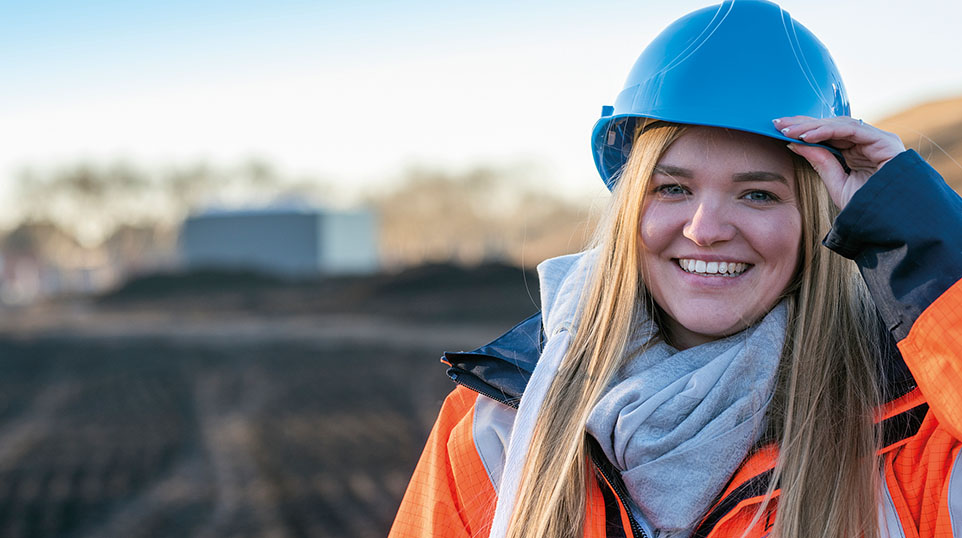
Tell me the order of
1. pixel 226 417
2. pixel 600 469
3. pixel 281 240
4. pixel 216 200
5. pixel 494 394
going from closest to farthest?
pixel 600 469 → pixel 494 394 → pixel 226 417 → pixel 281 240 → pixel 216 200

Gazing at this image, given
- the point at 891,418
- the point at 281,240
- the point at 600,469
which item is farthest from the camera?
the point at 281,240

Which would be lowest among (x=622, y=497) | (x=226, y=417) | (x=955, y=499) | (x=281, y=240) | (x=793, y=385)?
(x=281, y=240)

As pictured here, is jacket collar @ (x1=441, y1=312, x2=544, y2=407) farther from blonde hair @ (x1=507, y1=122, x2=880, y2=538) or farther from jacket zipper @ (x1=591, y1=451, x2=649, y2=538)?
jacket zipper @ (x1=591, y1=451, x2=649, y2=538)

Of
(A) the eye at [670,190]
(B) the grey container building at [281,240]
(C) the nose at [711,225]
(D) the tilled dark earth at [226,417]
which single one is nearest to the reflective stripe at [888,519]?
(C) the nose at [711,225]

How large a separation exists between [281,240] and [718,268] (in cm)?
3403

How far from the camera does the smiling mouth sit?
1690 mm

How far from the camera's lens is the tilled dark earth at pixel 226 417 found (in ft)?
23.2

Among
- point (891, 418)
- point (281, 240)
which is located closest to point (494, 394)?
point (891, 418)

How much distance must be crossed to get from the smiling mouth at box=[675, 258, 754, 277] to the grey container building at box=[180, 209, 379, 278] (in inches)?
1287

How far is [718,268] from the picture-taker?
66.7 inches

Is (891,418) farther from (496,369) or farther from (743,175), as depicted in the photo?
(496,369)

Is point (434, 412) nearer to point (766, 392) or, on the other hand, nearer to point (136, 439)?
point (136, 439)

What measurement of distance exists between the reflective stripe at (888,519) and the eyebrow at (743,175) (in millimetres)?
604

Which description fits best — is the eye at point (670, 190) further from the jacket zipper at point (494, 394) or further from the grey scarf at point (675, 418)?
the jacket zipper at point (494, 394)
